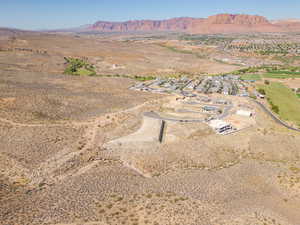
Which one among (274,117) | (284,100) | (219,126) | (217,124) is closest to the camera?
(219,126)

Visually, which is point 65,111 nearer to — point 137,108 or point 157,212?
point 137,108

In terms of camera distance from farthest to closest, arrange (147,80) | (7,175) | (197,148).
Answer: (147,80)
(197,148)
(7,175)

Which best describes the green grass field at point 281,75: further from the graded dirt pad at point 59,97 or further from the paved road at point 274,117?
the graded dirt pad at point 59,97

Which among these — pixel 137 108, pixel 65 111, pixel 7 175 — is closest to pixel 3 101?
pixel 65 111

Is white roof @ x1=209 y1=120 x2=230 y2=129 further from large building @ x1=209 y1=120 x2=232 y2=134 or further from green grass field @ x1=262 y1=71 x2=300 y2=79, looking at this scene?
green grass field @ x1=262 y1=71 x2=300 y2=79

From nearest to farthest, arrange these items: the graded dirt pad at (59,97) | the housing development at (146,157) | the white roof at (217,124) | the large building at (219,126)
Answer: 1. the housing development at (146,157)
2. the large building at (219,126)
3. the white roof at (217,124)
4. the graded dirt pad at (59,97)

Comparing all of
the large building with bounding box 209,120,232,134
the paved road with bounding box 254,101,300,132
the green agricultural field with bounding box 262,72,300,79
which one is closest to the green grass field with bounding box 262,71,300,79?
the green agricultural field with bounding box 262,72,300,79

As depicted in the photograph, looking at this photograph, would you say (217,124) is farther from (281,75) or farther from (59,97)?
(281,75)

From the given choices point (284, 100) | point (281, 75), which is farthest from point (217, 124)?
point (281, 75)

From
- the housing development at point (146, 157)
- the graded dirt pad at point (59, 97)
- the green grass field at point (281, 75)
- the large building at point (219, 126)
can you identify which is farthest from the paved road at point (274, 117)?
the green grass field at point (281, 75)
